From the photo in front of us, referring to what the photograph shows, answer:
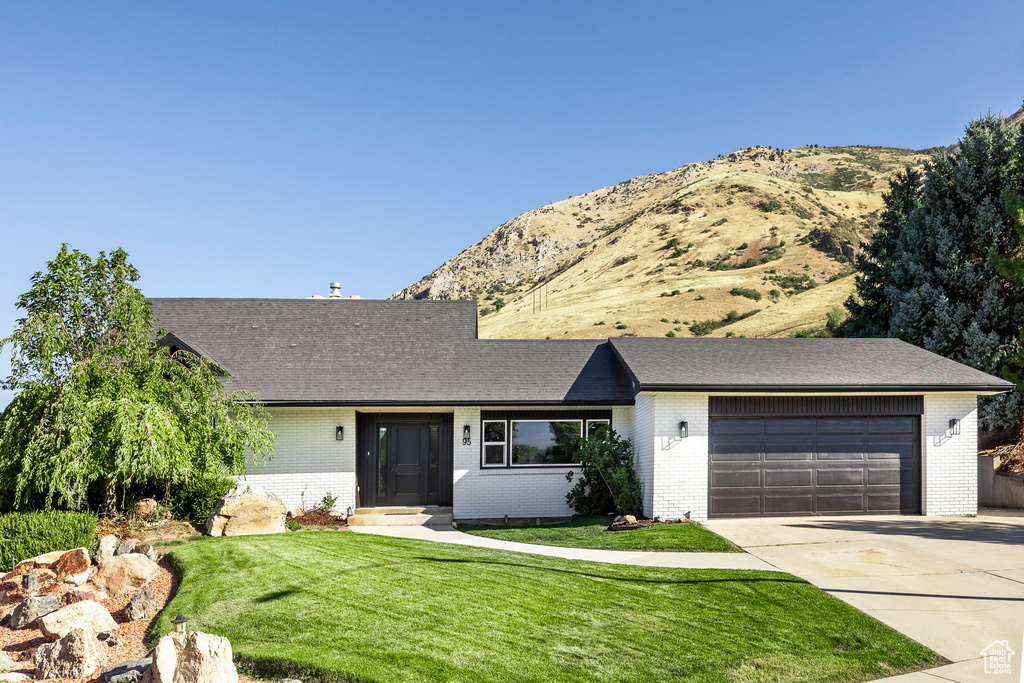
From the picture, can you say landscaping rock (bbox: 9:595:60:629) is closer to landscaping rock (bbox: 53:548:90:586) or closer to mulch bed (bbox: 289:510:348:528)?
landscaping rock (bbox: 53:548:90:586)

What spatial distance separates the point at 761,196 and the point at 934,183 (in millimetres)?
70347

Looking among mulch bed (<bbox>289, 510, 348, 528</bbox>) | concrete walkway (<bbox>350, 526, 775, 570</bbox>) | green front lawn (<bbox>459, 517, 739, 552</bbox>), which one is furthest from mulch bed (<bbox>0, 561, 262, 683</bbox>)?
green front lawn (<bbox>459, 517, 739, 552</bbox>)

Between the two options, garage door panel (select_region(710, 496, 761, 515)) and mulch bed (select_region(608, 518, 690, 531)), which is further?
garage door panel (select_region(710, 496, 761, 515))

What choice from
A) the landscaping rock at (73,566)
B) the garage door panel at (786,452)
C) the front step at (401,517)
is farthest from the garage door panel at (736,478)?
the landscaping rock at (73,566)

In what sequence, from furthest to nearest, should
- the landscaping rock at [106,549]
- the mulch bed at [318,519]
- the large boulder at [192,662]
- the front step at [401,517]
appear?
the front step at [401,517], the mulch bed at [318,519], the landscaping rock at [106,549], the large boulder at [192,662]

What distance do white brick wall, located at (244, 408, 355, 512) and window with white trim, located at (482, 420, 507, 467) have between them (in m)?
3.20

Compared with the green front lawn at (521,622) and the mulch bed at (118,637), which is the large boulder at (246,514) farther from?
the mulch bed at (118,637)

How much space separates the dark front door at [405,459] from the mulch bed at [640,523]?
178 inches

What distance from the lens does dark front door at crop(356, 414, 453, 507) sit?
1747cm

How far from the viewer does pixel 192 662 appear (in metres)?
6.12

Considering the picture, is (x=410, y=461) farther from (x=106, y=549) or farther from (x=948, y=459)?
(x=948, y=459)

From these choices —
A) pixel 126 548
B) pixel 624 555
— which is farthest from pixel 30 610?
pixel 624 555

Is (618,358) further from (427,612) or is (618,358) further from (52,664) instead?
(52,664)

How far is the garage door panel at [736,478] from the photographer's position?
15.6 meters
